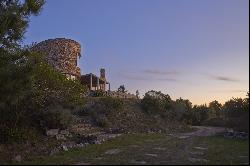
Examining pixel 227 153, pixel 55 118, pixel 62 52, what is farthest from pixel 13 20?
pixel 62 52

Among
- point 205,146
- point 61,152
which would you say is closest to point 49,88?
point 61,152

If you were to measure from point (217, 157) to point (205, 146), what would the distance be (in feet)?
13.4

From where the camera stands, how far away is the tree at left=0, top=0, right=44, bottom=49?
20.4m

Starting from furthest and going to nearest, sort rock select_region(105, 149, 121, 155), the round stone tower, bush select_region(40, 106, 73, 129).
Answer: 1. the round stone tower
2. bush select_region(40, 106, 73, 129)
3. rock select_region(105, 149, 121, 155)

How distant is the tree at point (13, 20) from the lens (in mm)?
20359

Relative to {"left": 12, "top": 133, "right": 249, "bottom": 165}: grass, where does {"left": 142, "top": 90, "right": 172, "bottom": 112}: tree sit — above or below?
above

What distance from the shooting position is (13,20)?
2064 centimetres

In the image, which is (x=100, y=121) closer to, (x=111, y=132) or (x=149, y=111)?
(x=111, y=132)

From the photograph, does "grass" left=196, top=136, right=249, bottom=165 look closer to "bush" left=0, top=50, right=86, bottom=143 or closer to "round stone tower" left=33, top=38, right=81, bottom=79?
"bush" left=0, top=50, right=86, bottom=143

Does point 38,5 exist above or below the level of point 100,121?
above

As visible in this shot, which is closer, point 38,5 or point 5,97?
point 5,97

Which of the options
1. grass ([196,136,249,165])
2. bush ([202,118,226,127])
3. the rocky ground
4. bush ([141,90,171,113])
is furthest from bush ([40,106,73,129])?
bush ([202,118,226,127])

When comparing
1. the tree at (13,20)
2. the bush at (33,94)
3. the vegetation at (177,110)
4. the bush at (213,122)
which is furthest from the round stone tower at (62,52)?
the tree at (13,20)

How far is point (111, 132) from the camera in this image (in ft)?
93.7
